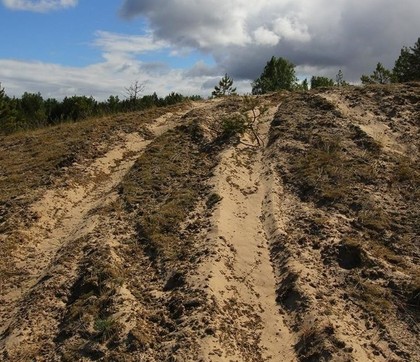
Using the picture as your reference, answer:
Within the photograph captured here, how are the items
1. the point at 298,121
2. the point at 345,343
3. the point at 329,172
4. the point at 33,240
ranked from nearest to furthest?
the point at 345,343 → the point at 33,240 → the point at 329,172 → the point at 298,121

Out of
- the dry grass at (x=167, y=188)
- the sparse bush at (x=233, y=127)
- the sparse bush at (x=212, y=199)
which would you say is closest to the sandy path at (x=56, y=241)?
the dry grass at (x=167, y=188)

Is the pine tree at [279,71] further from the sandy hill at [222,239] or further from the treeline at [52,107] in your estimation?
the sandy hill at [222,239]

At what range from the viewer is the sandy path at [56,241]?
7.05 m

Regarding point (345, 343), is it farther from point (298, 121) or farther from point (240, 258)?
point (298, 121)

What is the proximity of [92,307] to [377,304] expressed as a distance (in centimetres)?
408

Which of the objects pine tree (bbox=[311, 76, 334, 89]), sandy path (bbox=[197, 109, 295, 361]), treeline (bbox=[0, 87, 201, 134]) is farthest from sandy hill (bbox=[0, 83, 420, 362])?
pine tree (bbox=[311, 76, 334, 89])

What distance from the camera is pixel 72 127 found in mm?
15688

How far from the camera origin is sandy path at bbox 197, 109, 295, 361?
20.7 ft

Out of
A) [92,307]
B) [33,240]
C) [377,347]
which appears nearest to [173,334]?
[92,307]

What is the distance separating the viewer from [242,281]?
24.8 ft

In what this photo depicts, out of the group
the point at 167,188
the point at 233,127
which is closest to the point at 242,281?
the point at 167,188

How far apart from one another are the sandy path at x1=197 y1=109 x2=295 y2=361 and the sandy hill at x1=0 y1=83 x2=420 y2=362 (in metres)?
0.03

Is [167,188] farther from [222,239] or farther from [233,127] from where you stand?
[233,127]

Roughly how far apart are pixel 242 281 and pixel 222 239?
104 cm
